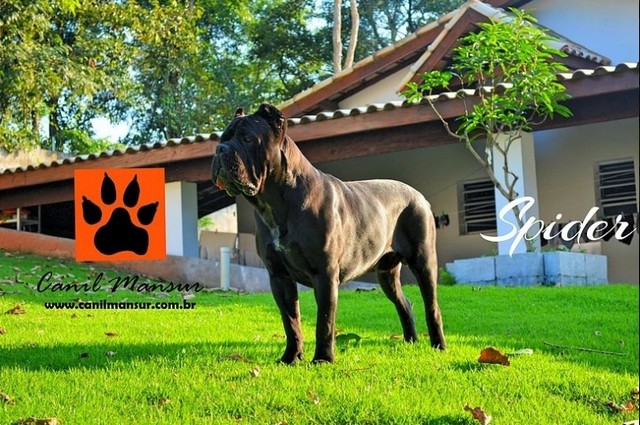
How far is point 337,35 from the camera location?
16656mm

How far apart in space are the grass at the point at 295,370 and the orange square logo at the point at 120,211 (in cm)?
472

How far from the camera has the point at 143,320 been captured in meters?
7.05

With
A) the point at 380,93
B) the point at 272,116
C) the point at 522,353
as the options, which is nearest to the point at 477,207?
the point at 380,93

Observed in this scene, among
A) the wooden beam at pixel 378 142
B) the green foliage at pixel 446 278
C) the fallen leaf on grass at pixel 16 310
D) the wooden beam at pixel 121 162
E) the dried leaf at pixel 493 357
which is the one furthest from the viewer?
the wooden beam at pixel 121 162

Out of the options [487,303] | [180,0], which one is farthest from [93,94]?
[487,303]

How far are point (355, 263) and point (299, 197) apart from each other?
618 mm

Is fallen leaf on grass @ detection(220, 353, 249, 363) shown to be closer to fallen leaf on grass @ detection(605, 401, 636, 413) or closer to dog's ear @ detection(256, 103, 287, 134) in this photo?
dog's ear @ detection(256, 103, 287, 134)

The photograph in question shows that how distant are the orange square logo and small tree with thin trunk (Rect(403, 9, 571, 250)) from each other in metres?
4.43

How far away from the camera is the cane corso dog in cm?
445

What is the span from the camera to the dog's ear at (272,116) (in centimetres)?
448

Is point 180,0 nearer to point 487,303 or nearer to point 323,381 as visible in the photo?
point 487,303

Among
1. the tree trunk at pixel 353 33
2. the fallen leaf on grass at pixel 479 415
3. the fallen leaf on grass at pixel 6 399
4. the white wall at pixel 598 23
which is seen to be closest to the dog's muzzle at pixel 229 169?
the fallen leaf on grass at pixel 6 399

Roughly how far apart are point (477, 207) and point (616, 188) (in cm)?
229

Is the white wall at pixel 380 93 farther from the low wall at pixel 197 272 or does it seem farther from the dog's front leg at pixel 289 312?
the dog's front leg at pixel 289 312
